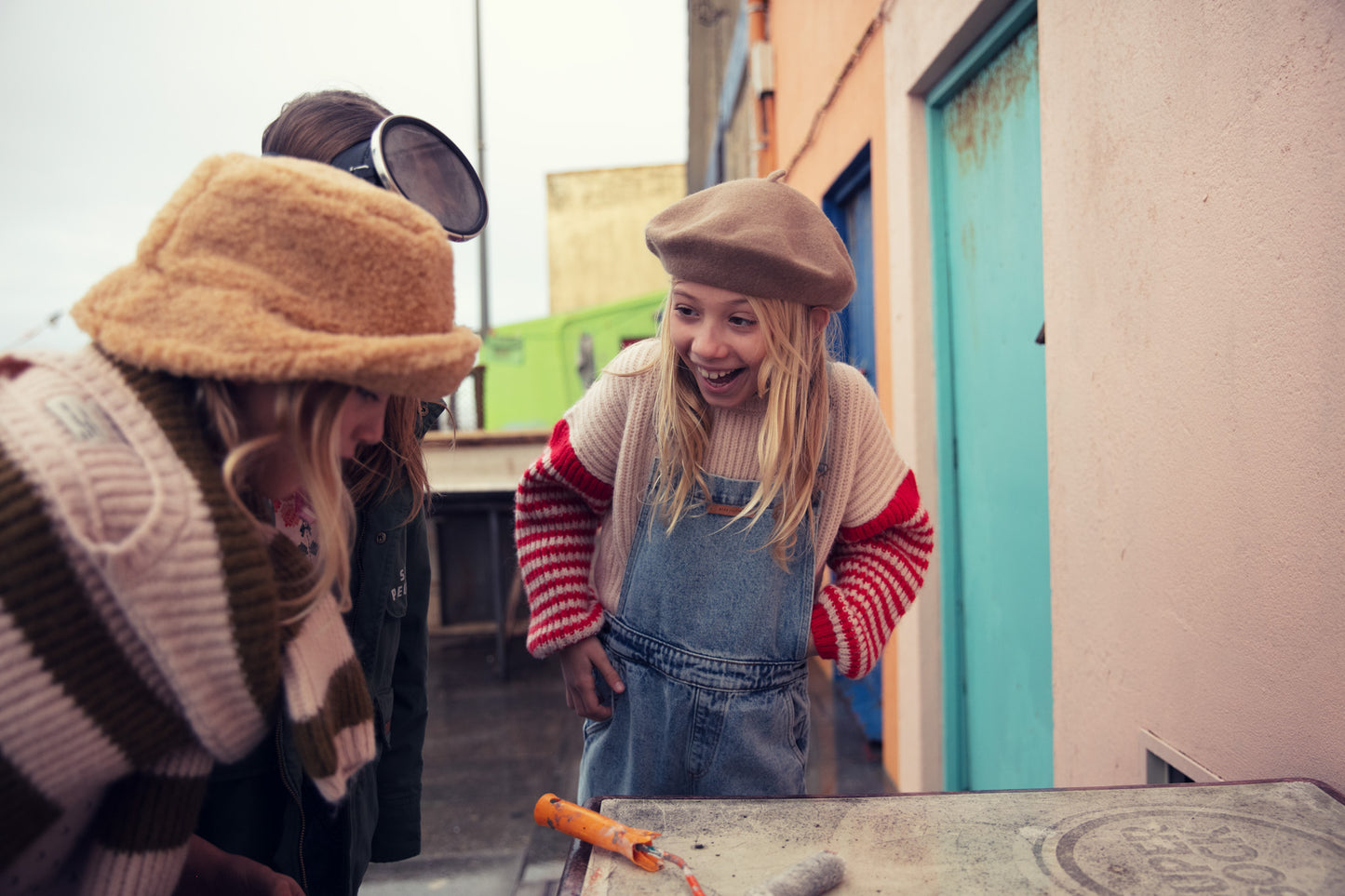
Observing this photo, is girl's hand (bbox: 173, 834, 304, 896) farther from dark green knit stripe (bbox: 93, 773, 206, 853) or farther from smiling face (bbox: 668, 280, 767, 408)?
smiling face (bbox: 668, 280, 767, 408)

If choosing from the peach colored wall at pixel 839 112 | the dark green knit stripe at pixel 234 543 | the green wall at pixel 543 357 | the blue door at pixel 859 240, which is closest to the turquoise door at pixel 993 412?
the peach colored wall at pixel 839 112

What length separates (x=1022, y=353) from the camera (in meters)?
2.35

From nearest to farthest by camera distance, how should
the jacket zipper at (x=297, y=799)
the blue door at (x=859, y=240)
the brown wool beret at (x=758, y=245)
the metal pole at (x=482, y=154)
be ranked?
the jacket zipper at (x=297, y=799) → the brown wool beret at (x=758, y=245) → the blue door at (x=859, y=240) → the metal pole at (x=482, y=154)

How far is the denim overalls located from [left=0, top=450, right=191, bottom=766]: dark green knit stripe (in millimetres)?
888

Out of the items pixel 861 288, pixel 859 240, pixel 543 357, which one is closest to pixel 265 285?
pixel 861 288

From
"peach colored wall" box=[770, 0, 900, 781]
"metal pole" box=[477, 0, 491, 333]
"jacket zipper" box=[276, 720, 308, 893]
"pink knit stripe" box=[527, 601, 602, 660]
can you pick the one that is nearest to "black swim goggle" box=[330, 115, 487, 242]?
"pink knit stripe" box=[527, 601, 602, 660]

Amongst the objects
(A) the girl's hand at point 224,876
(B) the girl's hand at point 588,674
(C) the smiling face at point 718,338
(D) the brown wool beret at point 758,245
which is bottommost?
(A) the girl's hand at point 224,876

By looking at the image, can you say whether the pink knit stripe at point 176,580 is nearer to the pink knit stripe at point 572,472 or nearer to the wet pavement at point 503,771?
the pink knit stripe at point 572,472

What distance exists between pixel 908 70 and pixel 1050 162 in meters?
1.20

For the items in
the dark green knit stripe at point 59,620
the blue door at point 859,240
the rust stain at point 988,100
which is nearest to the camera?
the dark green knit stripe at point 59,620

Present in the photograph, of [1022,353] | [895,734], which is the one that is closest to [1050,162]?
[1022,353]

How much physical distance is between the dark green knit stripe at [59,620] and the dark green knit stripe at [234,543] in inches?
3.8

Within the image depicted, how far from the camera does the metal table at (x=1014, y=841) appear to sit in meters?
0.99

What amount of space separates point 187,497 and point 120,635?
0.14 metres
